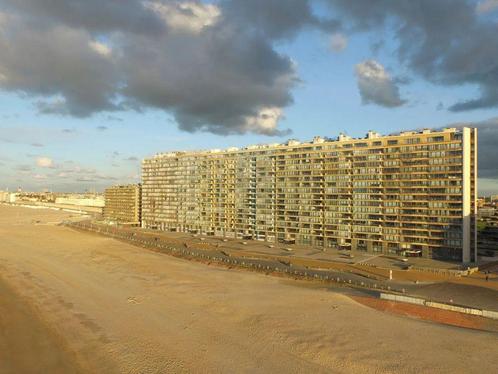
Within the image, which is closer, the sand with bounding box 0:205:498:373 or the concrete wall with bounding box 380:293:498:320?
the sand with bounding box 0:205:498:373

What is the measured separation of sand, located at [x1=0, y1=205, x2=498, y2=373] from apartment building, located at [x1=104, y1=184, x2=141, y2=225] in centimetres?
11386

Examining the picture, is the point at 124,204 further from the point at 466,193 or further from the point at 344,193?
the point at 466,193

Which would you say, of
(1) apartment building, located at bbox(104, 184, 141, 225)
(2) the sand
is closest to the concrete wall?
(2) the sand

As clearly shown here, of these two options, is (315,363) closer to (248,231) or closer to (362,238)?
(362,238)

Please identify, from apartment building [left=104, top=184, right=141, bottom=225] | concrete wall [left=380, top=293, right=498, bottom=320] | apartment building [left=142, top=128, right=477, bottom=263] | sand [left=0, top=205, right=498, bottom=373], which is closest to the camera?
sand [left=0, top=205, right=498, bottom=373]

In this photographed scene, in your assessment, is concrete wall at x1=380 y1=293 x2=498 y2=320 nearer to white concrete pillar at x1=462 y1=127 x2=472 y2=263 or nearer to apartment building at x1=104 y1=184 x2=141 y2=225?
white concrete pillar at x1=462 y1=127 x2=472 y2=263

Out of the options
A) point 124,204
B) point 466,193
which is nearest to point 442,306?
point 466,193

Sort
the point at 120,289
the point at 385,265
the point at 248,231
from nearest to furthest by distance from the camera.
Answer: the point at 120,289, the point at 385,265, the point at 248,231

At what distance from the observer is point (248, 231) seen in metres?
123

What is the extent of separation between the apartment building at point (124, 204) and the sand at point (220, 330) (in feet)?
374

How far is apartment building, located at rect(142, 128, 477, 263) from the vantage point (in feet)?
275

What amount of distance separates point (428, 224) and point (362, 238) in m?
16.6

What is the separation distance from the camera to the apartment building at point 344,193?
275ft

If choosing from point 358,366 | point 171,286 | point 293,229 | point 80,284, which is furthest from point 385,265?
point 80,284
